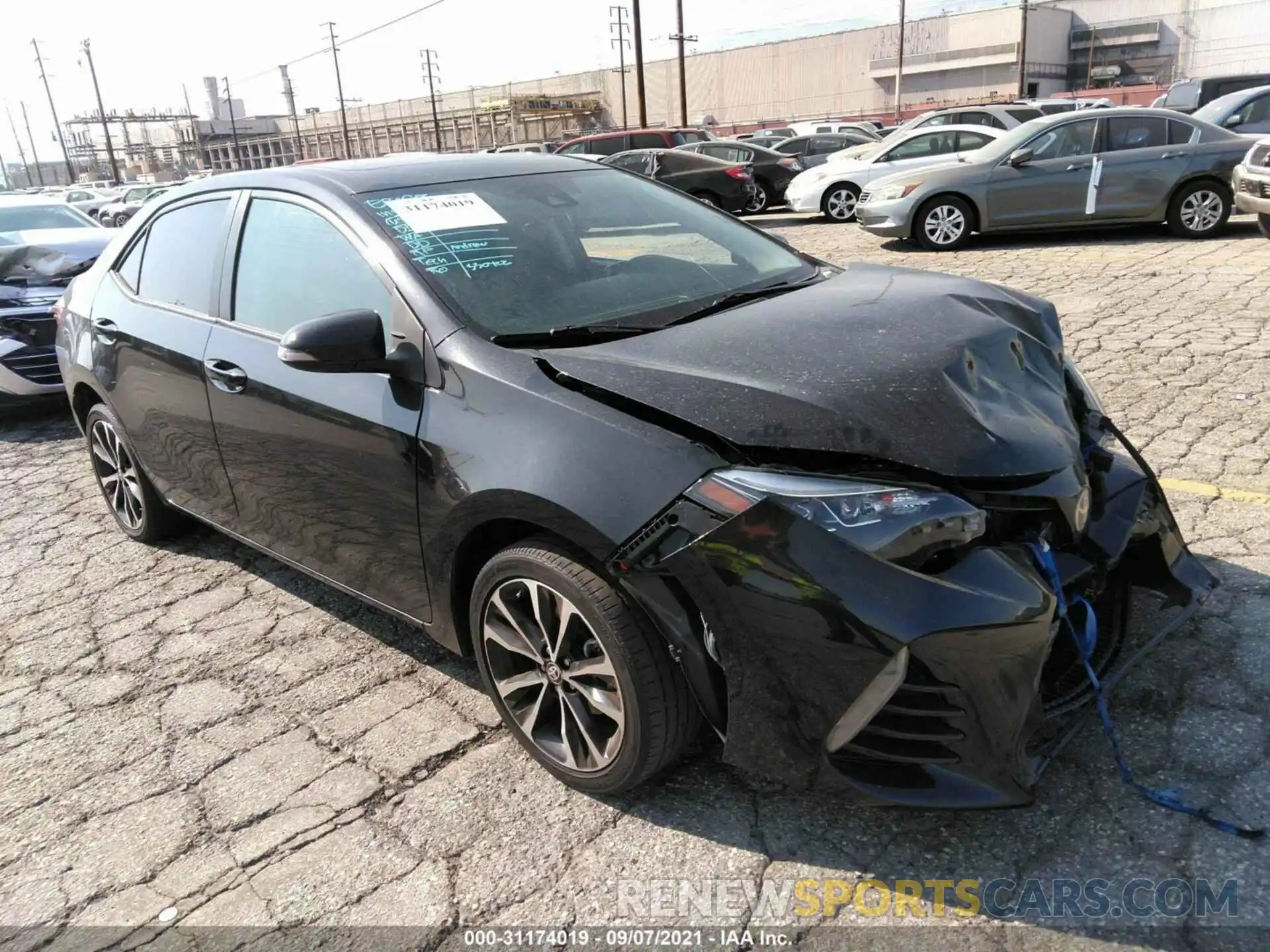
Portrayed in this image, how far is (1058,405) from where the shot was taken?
8.45 feet

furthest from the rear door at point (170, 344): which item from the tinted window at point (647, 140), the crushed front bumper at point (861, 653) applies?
the tinted window at point (647, 140)

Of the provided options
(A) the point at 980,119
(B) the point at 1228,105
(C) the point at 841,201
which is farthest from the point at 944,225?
(A) the point at 980,119

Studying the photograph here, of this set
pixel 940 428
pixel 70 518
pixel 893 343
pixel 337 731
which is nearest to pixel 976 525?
pixel 940 428

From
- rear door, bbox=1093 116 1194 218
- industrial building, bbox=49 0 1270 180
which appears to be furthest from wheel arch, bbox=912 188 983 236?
industrial building, bbox=49 0 1270 180

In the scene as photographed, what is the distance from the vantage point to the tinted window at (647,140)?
18.5m

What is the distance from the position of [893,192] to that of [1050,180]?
68.2 inches

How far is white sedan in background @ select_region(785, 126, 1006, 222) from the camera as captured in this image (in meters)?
13.6

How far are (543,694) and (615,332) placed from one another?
1.03 metres

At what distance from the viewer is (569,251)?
3082mm

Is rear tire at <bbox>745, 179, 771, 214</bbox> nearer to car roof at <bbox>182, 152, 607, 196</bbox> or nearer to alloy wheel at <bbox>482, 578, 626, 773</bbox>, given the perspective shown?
car roof at <bbox>182, 152, 607, 196</bbox>

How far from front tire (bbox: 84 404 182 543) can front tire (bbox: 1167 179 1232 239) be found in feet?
34.6

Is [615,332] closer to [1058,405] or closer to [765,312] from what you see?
[765,312]

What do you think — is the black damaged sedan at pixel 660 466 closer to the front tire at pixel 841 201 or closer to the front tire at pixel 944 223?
the front tire at pixel 944 223

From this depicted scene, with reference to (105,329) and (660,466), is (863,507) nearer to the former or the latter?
(660,466)
